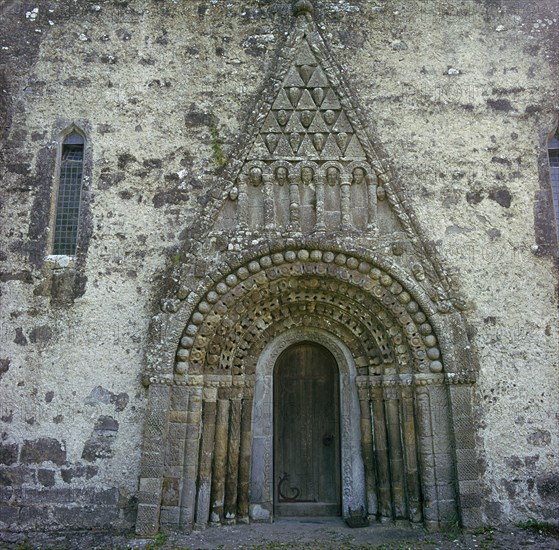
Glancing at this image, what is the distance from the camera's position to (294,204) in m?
6.98

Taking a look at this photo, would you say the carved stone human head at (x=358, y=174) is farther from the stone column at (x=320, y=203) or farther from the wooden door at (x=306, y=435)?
the wooden door at (x=306, y=435)

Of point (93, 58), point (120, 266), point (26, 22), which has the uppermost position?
point (26, 22)

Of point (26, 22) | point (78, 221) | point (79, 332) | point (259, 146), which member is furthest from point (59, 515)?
point (26, 22)

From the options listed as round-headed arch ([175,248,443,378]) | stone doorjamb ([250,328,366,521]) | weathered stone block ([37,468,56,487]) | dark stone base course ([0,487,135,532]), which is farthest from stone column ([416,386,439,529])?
weathered stone block ([37,468,56,487])

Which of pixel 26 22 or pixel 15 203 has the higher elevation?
pixel 26 22

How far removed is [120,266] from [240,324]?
165 centimetres

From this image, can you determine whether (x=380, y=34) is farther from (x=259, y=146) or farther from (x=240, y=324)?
(x=240, y=324)

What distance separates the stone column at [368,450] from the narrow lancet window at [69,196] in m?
4.13

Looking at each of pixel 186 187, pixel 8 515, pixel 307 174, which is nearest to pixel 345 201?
pixel 307 174

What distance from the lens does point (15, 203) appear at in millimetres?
7129

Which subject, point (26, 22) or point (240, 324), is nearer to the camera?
point (240, 324)

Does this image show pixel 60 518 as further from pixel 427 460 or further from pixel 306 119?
pixel 306 119

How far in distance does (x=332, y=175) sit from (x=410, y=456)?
11.6ft

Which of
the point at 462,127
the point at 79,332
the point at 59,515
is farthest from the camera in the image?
the point at 462,127
